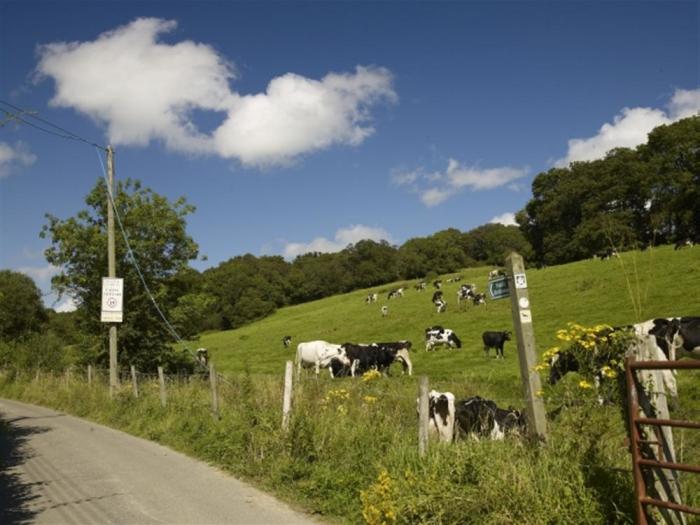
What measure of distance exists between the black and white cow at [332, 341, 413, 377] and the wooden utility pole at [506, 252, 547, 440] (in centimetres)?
1836

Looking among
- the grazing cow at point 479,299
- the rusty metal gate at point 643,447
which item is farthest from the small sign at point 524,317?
the grazing cow at point 479,299

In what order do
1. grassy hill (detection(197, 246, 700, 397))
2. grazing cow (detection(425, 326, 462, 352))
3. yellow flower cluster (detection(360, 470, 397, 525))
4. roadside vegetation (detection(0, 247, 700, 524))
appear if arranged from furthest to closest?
1. grazing cow (detection(425, 326, 462, 352))
2. grassy hill (detection(197, 246, 700, 397))
3. yellow flower cluster (detection(360, 470, 397, 525))
4. roadside vegetation (detection(0, 247, 700, 524))

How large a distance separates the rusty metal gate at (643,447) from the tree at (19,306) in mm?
69099

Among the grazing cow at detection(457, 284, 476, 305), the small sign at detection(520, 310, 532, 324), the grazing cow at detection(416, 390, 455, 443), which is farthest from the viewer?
the grazing cow at detection(457, 284, 476, 305)

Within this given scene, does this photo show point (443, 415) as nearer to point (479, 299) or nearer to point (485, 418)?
point (485, 418)

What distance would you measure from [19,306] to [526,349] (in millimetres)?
72800

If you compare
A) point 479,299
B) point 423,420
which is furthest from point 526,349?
point 479,299

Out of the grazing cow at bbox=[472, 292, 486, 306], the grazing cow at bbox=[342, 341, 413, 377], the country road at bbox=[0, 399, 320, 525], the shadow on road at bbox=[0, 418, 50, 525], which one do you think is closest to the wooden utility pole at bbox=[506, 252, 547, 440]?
the country road at bbox=[0, 399, 320, 525]

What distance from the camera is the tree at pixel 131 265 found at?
24891 millimetres

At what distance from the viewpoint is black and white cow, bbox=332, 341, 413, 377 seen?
2538 centimetres

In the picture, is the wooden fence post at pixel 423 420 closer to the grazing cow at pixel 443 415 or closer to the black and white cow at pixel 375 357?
the grazing cow at pixel 443 415

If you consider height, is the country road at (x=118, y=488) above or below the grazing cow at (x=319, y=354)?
below

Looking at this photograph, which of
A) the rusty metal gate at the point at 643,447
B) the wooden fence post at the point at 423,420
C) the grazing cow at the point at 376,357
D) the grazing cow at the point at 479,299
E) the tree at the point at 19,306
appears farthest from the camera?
the tree at the point at 19,306

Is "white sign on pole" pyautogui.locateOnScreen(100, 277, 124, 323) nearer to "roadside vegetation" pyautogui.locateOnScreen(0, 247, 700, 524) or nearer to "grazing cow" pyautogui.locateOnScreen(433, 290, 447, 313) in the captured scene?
"roadside vegetation" pyautogui.locateOnScreen(0, 247, 700, 524)
